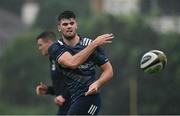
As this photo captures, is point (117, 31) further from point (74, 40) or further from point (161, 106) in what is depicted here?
point (74, 40)

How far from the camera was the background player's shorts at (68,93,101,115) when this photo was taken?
331 inches

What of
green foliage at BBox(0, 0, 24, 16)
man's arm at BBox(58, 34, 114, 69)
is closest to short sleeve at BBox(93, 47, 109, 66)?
man's arm at BBox(58, 34, 114, 69)

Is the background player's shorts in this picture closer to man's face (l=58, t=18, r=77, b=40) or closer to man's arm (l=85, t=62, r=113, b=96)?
man's arm (l=85, t=62, r=113, b=96)

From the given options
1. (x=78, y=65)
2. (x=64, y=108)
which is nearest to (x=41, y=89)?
(x=64, y=108)

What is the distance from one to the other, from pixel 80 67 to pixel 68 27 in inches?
20.0

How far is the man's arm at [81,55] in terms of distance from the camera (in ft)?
26.4

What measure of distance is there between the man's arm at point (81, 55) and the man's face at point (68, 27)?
9.0 inches

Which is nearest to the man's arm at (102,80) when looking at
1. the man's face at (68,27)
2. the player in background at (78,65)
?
the player in background at (78,65)

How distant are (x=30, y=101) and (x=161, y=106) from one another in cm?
1145

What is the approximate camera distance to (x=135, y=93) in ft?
79.4

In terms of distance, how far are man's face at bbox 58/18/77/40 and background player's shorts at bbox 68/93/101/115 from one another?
763mm

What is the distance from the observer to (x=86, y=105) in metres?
8.42

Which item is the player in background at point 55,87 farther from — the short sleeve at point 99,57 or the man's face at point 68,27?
the man's face at point 68,27

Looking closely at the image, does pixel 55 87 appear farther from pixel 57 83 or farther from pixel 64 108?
pixel 64 108
